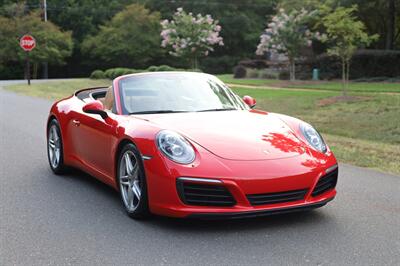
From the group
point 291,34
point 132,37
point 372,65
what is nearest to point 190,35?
point 291,34

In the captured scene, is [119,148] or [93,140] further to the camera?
[93,140]

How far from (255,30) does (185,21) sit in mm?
44439

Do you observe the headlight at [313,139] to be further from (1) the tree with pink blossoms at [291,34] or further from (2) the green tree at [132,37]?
(2) the green tree at [132,37]

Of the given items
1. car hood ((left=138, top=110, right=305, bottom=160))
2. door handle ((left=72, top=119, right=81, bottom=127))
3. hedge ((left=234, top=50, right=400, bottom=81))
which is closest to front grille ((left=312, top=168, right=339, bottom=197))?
car hood ((left=138, top=110, right=305, bottom=160))

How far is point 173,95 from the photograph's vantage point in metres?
6.00

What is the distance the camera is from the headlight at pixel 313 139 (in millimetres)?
5262

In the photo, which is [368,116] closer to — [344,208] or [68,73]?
[344,208]

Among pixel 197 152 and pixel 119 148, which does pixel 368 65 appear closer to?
pixel 119 148

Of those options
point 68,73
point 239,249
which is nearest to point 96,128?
point 239,249

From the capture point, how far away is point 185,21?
1196 inches

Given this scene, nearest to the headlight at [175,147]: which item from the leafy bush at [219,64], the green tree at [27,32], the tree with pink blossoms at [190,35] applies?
the tree with pink blossoms at [190,35]

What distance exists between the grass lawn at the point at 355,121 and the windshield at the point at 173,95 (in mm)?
2966

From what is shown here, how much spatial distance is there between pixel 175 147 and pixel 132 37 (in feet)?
191

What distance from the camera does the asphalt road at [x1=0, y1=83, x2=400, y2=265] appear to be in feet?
13.5
